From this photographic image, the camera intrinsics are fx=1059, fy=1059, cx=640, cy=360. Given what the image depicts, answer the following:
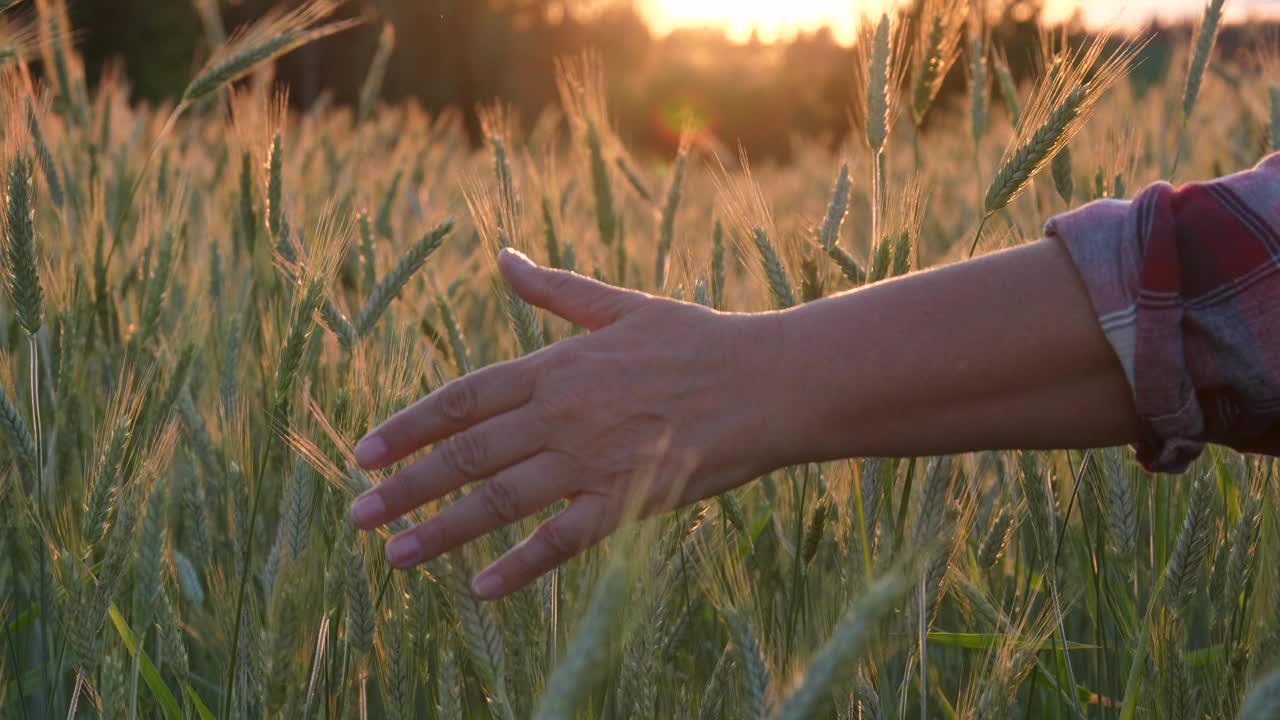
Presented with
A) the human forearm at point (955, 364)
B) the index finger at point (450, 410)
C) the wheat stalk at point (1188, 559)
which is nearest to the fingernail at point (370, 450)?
the index finger at point (450, 410)

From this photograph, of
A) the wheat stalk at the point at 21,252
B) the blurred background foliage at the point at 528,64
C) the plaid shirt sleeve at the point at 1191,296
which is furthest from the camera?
the blurred background foliage at the point at 528,64

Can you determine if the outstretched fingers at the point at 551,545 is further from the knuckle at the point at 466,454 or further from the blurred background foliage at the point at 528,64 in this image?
the blurred background foliage at the point at 528,64

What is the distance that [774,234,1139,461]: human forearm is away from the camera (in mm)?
1021

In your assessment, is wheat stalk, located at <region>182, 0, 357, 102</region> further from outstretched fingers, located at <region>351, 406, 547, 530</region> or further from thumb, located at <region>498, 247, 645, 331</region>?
outstretched fingers, located at <region>351, 406, 547, 530</region>

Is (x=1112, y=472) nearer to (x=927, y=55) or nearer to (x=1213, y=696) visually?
(x=1213, y=696)

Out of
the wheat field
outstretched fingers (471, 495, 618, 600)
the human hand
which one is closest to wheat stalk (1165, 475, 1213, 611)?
the wheat field

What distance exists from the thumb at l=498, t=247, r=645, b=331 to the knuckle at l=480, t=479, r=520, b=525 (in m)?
0.21

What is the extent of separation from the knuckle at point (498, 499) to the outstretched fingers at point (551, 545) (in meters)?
0.04

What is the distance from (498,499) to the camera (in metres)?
1.14

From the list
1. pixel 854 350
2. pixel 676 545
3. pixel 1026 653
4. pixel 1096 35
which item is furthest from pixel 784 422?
pixel 1096 35

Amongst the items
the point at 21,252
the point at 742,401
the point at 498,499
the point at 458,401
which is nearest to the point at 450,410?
the point at 458,401

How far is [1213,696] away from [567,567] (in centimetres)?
91

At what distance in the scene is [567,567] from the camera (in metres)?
1.47

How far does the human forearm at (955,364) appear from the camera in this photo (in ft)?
3.35
